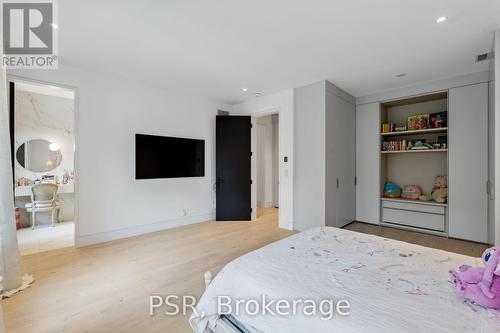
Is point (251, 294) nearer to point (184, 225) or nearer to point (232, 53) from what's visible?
point (232, 53)

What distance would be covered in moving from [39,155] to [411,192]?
730 cm

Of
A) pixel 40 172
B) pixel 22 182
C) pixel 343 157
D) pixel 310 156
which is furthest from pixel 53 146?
pixel 343 157

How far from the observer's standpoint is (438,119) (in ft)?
12.6

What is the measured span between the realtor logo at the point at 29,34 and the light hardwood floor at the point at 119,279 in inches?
88.5

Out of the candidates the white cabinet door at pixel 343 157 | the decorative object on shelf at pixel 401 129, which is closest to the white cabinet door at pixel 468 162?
the decorative object on shelf at pixel 401 129

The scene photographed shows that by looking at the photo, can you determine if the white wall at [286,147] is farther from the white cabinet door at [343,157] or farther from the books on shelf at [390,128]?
the books on shelf at [390,128]

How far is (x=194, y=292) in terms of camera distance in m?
2.16

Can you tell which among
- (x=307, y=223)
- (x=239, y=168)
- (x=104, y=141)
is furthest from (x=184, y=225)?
(x=307, y=223)

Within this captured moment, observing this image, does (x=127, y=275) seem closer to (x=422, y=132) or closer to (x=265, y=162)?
(x=265, y=162)

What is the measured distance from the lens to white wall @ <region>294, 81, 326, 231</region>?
12.3 ft

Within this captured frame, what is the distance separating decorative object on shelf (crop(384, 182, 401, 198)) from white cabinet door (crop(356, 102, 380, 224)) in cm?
21

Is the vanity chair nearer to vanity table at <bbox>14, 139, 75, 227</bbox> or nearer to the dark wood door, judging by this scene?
vanity table at <bbox>14, 139, 75, 227</bbox>

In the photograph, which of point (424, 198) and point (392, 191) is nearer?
point (424, 198)

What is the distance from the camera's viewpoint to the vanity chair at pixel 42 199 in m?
4.18
